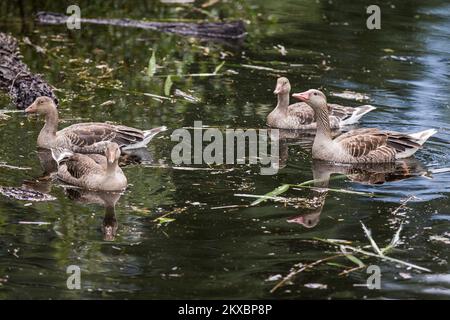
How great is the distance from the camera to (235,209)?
11953 millimetres

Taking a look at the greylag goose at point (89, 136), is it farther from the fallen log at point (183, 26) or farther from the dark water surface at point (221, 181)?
the fallen log at point (183, 26)

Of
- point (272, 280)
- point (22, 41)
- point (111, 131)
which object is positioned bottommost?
point (272, 280)

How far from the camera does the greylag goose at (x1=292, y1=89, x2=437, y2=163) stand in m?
14.6

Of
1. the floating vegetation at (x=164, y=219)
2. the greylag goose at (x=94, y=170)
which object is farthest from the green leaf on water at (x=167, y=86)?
the floating vegetation at (x=164, y=219)

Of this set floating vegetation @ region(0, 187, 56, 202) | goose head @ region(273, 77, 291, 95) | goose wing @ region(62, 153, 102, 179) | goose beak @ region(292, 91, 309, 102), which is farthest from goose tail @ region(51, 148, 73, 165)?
goose head @ region(273, 77, 291, 95)

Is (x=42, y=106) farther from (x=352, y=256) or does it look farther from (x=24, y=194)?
(x=352, y=256)

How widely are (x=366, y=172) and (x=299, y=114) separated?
2.73 meters

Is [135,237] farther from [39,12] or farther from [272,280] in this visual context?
[39,12]

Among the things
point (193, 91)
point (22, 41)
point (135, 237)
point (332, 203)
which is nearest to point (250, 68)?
point (193, 91)

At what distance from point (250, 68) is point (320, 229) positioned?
8.22 metres

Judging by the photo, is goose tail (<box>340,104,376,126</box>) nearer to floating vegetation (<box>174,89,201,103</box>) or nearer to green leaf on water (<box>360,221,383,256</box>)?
floating vegetation (<box>174,89,201,103</box>)

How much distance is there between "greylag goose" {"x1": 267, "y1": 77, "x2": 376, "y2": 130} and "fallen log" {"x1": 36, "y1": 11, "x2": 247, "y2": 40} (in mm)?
5510

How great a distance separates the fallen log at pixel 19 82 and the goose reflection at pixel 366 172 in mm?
Result: 4614

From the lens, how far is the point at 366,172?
46.6 feet
